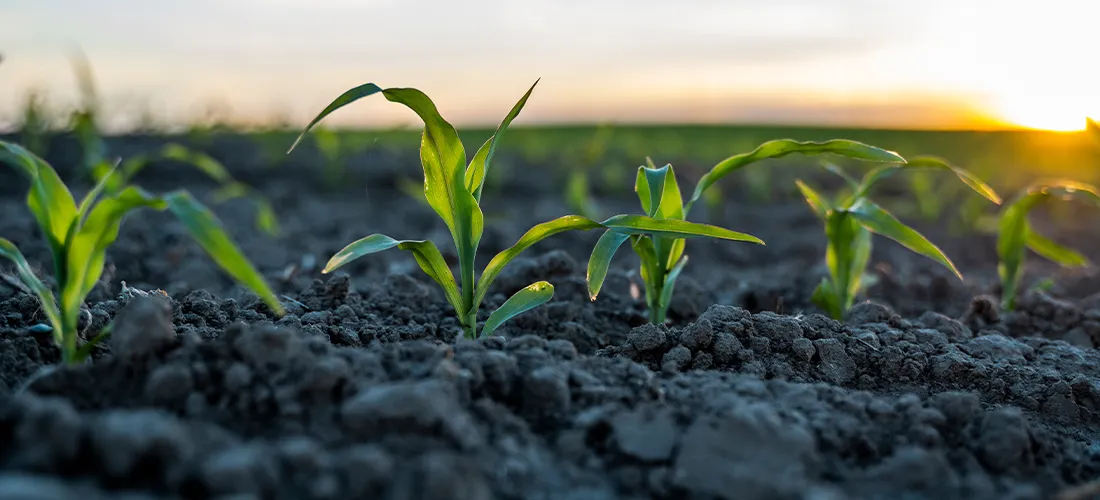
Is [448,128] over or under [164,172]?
over

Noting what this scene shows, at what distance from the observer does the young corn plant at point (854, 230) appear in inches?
78.4

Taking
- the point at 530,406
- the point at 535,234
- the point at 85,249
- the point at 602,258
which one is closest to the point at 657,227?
the point at 602,258

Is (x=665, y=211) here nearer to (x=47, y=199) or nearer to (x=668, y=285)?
(x=668, y=285)

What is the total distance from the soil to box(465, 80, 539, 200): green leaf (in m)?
0.39

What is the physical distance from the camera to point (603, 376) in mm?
1407

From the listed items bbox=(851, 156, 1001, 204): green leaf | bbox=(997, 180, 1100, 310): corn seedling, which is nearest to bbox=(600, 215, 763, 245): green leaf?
bbox=(851, 156, 1001, 204): green leaf

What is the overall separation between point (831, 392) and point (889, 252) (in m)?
3.60

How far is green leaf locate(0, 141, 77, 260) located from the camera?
147cm

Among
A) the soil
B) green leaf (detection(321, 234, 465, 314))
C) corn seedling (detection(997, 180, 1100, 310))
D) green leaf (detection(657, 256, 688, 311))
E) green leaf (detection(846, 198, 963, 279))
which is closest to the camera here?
the soil

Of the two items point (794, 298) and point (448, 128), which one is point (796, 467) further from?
point (794, 298)

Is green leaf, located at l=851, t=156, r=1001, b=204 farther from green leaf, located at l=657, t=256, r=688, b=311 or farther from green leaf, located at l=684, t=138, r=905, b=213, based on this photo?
green leaf, located at l=657, t=256, r=688, b=311

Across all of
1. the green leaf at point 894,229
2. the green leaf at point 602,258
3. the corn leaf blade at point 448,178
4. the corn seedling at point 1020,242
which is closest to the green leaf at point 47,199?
the corn leaf blade at point 448,178

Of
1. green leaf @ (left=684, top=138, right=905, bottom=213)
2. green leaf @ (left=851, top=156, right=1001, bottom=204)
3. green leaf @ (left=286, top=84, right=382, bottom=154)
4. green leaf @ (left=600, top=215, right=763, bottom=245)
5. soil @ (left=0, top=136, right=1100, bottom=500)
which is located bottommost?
soil @ (left=0, top=136, right=1100, bottom=500)

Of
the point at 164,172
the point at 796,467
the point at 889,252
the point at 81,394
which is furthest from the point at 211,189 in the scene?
the point at 796,467
